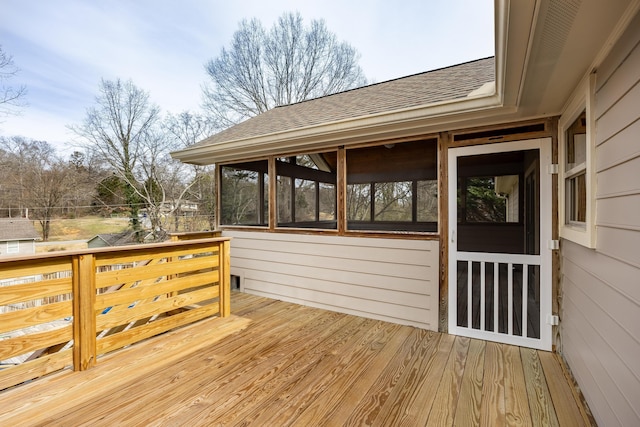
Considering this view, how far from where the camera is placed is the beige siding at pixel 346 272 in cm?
323

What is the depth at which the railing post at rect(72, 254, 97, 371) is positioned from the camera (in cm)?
231

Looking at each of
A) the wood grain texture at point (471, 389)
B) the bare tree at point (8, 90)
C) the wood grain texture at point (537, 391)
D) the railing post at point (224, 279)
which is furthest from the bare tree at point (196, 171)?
the wood grain texture at point (537, 391)

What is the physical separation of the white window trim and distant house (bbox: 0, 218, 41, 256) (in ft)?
36.0

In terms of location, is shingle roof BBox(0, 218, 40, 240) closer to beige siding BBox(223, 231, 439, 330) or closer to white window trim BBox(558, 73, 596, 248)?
beige siding BBox(223, 231, 439, 330)

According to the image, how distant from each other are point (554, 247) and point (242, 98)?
12495mm

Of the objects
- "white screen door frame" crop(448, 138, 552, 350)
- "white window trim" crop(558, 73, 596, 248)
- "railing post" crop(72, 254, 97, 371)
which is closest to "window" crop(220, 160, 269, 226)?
"railing post" crop(72, 254, 97, 371)

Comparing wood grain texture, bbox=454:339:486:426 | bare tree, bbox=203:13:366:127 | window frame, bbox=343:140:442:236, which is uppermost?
bare tree, bbox=203:13:366:127

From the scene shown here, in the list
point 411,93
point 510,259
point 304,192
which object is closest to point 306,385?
point 510,259

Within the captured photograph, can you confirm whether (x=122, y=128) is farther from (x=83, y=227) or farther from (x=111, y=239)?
(x=111, y=239)

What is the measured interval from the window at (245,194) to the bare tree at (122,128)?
28.3 ft

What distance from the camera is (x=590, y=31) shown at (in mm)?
1451

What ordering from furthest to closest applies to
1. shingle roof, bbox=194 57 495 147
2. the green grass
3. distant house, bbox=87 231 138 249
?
distant house, bbox=87 231 138 249 < the green grass < shingle roof, bbox=194 57 495 147

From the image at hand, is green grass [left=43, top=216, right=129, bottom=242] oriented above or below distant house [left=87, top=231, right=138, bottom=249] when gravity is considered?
above

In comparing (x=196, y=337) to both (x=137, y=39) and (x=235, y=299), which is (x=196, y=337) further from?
(x=137, y=39)
